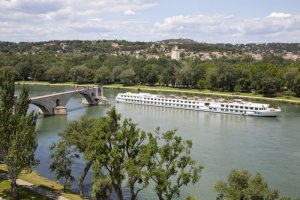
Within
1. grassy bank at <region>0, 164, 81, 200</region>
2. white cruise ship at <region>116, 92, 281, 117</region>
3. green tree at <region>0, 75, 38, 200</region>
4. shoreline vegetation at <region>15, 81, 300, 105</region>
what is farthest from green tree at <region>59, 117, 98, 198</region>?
shoreline vegetation at <region>15, 81, 300, 105</region>

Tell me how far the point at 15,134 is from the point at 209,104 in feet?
199

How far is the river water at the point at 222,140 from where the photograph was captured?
39906mm

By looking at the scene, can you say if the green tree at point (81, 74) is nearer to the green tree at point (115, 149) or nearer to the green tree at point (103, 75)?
the green tree at point (103, 75)

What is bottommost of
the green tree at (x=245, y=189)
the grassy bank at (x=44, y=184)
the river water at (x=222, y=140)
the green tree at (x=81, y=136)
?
the river water at (x=222, y=140)

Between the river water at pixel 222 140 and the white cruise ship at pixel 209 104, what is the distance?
1979mm

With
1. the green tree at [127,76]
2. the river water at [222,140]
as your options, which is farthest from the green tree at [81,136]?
the green tree at [127,76]

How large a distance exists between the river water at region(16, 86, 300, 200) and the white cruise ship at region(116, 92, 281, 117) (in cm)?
198

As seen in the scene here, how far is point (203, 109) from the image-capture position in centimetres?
8612

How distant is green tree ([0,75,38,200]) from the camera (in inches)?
1108

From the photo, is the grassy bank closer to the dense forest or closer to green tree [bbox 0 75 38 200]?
green tree [bbox 0 75 38 200]

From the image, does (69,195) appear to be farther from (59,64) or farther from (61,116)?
(59,64)

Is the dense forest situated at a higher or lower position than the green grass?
higher

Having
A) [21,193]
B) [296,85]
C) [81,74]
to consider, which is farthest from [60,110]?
[296,85]

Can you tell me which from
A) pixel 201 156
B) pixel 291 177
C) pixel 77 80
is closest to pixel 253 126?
pixel 201 156
